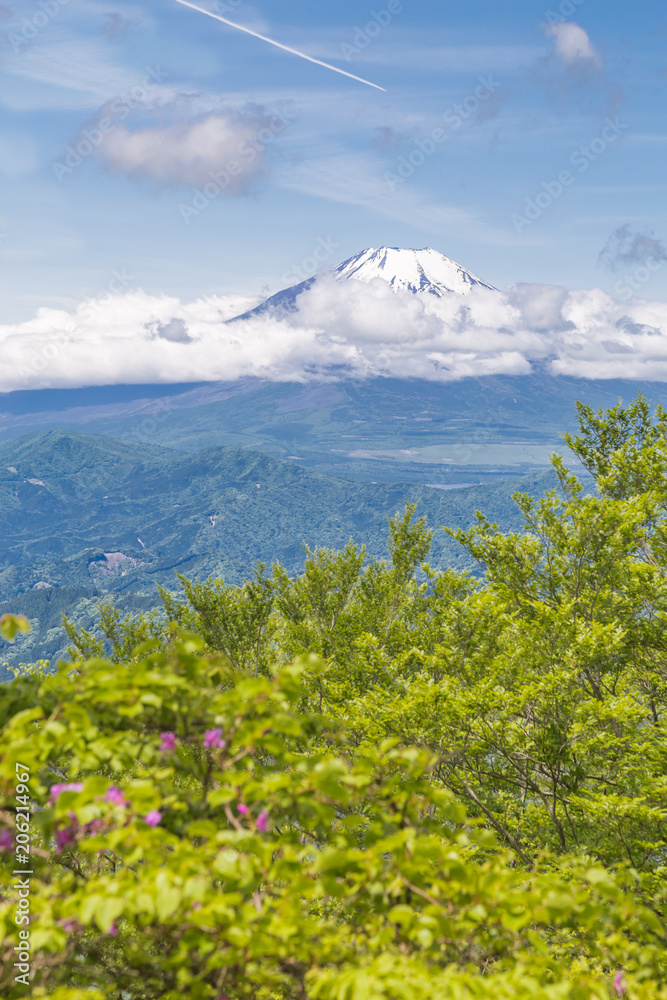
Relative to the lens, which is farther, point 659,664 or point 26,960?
point 659,664

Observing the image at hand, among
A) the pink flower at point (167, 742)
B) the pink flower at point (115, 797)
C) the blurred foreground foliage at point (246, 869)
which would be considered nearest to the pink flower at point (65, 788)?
the blurred foreground foliage at point (246, 869)

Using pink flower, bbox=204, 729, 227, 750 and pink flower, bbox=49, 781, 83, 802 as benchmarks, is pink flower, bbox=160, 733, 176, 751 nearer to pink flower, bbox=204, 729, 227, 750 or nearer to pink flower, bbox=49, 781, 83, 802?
pink flower, bbox=204, 729, 227, 750

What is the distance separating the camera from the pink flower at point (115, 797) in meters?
2.59

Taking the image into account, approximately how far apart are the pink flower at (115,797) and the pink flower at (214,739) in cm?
42

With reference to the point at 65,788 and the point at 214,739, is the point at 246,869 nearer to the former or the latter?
the point at 214,739

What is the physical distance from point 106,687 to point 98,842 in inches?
25.6

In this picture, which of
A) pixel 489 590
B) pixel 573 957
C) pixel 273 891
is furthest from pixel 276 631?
pixel 273 891

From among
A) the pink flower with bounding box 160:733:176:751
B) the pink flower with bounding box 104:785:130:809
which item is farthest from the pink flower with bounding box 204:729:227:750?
the pink flower with bounding box 104:785:130:809

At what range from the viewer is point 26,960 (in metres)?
2.55

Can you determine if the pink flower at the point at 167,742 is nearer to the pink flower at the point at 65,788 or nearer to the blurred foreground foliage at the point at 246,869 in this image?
the blurred foreground foliage at the point at 246,869

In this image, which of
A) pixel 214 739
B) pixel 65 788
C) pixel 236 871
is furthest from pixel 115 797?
pixel 236 871

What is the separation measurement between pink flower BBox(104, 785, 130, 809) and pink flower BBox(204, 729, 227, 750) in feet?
1.37

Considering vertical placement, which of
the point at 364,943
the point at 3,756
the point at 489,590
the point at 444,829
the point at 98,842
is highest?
the point at 3,756

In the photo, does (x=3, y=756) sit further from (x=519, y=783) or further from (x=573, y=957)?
(x=519, y=783)
